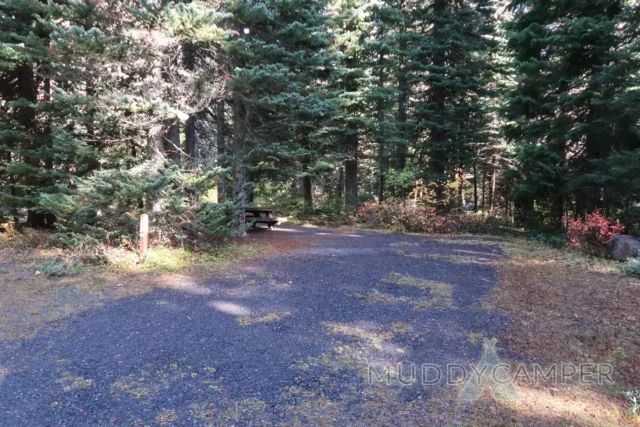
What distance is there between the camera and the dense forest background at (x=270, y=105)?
312 inches

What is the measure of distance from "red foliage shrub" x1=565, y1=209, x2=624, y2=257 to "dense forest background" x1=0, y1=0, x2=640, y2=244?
3.55 ft

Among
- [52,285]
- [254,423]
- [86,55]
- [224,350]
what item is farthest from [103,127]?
[254,423]

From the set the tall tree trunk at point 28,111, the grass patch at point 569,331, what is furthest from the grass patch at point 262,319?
the tall tree trunk at point 28,111

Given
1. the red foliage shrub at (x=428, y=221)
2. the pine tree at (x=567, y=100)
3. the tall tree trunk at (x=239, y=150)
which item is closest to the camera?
the pine tree at (x=567, y=100)

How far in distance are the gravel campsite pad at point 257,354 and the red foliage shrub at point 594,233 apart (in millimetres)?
5065

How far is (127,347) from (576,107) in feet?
46.0

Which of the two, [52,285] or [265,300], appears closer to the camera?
[265,300]

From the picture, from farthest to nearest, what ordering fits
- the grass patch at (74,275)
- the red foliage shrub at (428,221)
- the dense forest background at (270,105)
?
the red foliage shrub at (428,221), the dense forest background at (270,105), the grass patch at (74,275)

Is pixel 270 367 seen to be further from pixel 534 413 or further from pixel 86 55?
pixel 86 55

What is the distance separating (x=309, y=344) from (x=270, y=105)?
301 inches

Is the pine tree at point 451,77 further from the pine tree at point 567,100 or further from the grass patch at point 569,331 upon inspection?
the grass patch at point 569,331

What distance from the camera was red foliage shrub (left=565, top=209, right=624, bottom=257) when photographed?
9.50 m

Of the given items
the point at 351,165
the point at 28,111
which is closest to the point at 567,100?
the point at 351,165

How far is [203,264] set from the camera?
26.4ft
